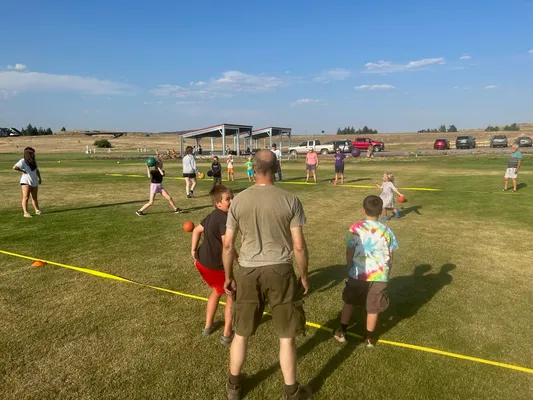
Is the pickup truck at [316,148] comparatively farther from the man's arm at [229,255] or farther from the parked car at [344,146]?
the man's arm at [229,255]

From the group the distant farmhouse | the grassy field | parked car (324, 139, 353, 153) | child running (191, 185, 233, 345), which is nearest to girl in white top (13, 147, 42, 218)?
the grassy field

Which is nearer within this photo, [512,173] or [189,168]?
[189,168]

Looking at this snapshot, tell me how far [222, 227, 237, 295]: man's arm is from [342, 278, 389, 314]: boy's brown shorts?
1.41m

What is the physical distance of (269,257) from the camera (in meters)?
2.95

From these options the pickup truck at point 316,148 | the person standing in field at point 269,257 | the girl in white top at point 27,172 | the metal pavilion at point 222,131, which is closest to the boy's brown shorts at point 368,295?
the person standing in field at point 269,257

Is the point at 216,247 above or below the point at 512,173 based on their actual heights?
above

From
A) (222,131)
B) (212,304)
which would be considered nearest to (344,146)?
(222,131)

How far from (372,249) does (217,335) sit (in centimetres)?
195

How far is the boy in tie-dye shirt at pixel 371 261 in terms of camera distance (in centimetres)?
382

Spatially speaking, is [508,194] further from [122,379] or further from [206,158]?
[206,158]

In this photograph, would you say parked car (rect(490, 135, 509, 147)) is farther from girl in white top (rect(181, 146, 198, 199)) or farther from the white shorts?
girl in white top (rect(181, 146, 198, 199))

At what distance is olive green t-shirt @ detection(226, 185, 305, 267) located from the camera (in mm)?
2881

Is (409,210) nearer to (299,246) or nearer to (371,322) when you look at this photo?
(371,322)

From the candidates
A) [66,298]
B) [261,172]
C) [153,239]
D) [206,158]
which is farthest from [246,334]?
[206,158]
